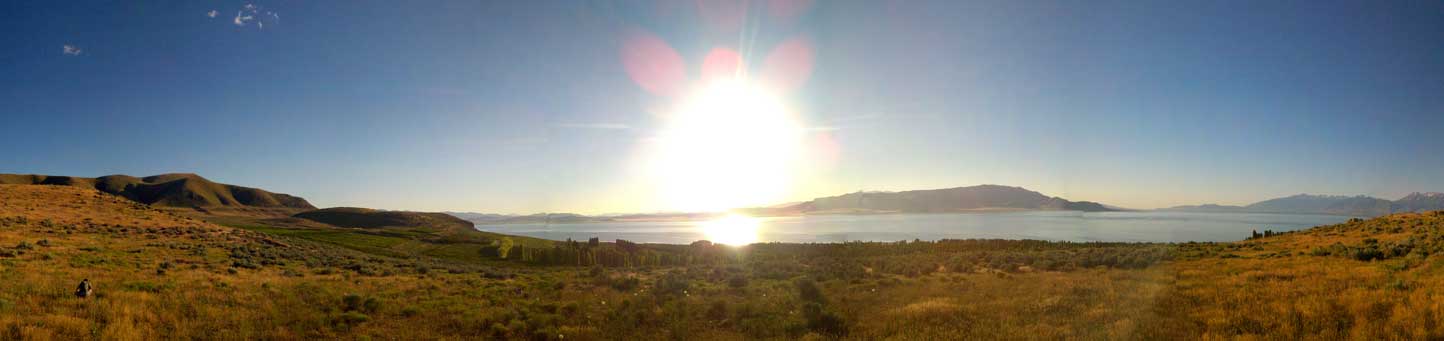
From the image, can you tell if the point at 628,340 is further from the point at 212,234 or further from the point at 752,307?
the point at 212,234

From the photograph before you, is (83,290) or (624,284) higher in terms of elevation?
(83,290)

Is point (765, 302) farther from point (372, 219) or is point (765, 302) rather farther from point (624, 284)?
point (372, 219)

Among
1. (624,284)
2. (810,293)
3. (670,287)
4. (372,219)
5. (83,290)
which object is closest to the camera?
(83,290)

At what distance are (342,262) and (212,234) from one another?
1688cm

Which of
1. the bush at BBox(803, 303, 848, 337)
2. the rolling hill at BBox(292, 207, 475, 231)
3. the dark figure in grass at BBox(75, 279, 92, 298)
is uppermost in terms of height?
the dark figure in grass at BBox(75, 279, 92, 298)

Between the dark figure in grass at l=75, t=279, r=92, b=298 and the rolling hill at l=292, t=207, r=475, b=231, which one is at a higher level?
the dark figure in grass at l=75, t=279, r=92, b=298

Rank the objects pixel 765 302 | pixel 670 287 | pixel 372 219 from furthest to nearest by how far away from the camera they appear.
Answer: pixel 372 219
pixel 670 287
pixel 765 302

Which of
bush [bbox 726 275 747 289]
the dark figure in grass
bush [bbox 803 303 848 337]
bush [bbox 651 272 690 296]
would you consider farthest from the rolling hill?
bush [bbox 803 303 848 337]

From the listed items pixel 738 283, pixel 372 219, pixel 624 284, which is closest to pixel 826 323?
pixel 738 283

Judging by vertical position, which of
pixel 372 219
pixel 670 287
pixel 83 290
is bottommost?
pixel 372 219

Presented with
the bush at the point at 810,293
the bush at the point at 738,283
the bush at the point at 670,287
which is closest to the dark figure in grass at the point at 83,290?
the bush at the point at 670,287

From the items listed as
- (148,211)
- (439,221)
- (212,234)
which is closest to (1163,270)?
(212,234)

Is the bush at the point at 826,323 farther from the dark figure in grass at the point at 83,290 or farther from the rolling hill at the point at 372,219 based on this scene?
the rolling hill at the point at 372,219

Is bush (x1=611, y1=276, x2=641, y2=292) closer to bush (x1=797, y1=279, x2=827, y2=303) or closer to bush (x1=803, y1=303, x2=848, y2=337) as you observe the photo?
bush (x1=797, y1=279, x2=827, y2=303)
